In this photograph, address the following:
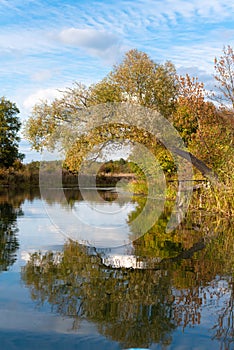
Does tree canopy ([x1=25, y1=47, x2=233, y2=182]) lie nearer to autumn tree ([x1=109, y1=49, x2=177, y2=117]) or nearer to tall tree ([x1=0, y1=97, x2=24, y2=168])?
autumn tree ([x1=109, y1=49, x2=177, y2=117])

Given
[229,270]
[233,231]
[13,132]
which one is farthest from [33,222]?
[13,132]

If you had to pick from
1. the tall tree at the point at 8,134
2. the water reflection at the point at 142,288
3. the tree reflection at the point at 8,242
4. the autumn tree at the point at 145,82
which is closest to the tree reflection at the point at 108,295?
the water reflection at the point at 142,288

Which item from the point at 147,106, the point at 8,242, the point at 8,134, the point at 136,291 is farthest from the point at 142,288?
the point at 8,134

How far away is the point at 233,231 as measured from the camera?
12797mm

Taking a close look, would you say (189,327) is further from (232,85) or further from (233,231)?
(232,85)

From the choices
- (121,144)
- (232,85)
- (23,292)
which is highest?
(232,85)

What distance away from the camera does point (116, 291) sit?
20.7ft

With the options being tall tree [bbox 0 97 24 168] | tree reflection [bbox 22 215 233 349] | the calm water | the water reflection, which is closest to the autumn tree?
the calm water

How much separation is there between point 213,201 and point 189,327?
1344 cm

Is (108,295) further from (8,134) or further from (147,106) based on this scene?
(8,134)

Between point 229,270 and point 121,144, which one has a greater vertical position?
point 121,144

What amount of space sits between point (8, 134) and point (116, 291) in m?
46.8

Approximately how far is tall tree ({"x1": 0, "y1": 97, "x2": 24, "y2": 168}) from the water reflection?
41165mm

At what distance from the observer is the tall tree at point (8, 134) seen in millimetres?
50281
